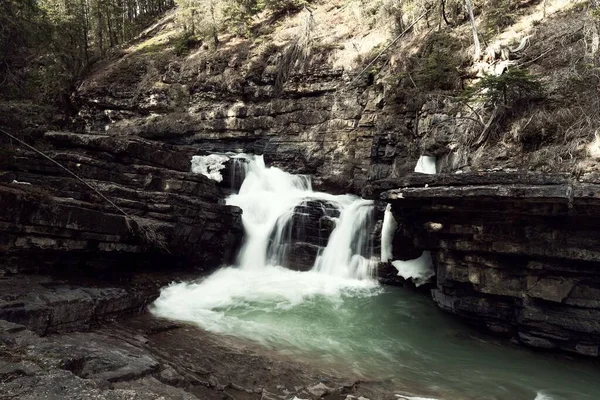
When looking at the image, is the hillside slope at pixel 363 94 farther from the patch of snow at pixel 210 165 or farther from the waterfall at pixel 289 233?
the patch of snow at pixel 210 165

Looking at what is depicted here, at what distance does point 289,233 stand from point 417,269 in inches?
187

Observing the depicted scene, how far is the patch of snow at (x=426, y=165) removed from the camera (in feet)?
43.6

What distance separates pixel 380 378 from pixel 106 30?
116 ft

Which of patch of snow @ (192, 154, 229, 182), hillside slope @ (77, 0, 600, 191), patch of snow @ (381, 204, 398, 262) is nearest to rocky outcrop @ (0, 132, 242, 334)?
patch of snow @ (192, 154, 229, 182)

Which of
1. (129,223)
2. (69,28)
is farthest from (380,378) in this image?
(69,28)

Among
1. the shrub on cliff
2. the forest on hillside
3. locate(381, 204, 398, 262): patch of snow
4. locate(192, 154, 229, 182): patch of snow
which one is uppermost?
the forest on hillside

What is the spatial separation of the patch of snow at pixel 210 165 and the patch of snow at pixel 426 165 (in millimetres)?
8756

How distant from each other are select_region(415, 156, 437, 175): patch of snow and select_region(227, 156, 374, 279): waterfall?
220cm

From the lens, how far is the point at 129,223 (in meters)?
9.52

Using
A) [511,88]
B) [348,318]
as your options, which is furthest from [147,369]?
[511,88]

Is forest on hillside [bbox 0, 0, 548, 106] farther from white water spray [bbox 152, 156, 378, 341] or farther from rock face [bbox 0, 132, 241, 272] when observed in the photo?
white water spray [bbox 152, 156, 378, 341]

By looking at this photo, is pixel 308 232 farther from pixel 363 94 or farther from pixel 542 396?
pixel 542 396

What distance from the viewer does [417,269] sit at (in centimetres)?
1174

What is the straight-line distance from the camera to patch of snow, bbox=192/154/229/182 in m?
17.0
